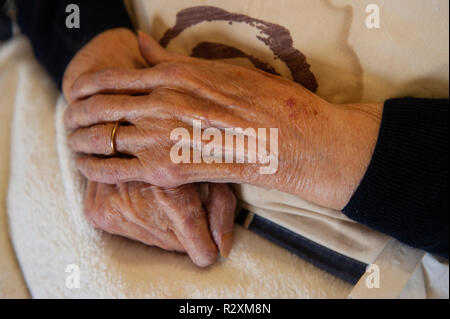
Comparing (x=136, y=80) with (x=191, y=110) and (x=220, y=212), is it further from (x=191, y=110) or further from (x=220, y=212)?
(x=220, y=212)

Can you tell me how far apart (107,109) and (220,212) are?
0.29 m

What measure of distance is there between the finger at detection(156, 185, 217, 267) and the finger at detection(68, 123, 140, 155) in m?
0.11

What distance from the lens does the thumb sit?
659mm

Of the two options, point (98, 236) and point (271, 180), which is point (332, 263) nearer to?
point (271, 180)

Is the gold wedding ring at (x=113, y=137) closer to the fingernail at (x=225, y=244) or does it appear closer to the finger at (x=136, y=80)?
the finger at (x=136, y=80)

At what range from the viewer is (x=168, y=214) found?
63 centimetres

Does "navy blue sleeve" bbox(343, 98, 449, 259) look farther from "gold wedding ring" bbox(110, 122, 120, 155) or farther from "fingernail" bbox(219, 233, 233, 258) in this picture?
"gold wedding ring" bbox(110, 122, 120, 155)

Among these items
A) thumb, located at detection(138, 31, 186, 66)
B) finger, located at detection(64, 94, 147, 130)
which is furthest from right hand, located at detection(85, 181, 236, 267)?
thumb, located at detection(138, 31, 186, 66)

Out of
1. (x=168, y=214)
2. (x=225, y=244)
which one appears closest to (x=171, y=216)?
(x=168, y=214)

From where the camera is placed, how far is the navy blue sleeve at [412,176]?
49 cm

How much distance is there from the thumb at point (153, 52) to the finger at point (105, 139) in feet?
0.53

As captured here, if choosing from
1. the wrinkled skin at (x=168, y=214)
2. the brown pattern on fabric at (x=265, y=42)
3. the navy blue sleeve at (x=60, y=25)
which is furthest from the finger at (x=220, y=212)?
the navy blue sleeve at (x=60, y=25)

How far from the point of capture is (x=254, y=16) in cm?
60
